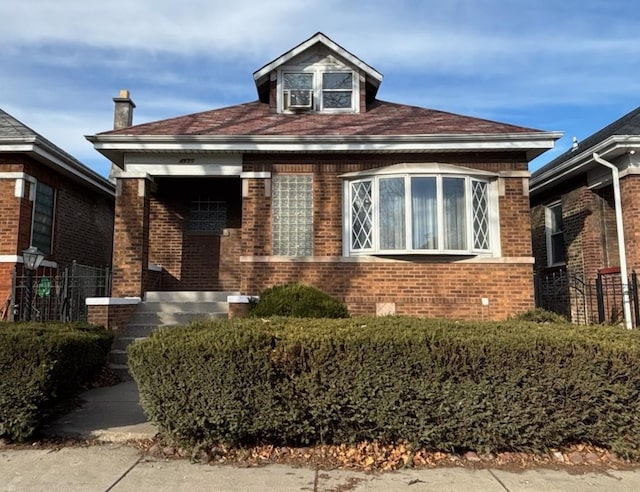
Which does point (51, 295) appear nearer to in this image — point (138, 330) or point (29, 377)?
point (138, 330)

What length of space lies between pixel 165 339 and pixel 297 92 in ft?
25.9

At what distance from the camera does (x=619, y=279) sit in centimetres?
991

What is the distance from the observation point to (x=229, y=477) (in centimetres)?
411

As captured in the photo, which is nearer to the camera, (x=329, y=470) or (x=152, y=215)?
(x=329, y=470)

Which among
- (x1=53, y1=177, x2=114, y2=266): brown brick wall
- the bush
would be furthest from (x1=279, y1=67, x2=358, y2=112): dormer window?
(x1=53, y1=177, x2=114, y2=266): brown brick wall

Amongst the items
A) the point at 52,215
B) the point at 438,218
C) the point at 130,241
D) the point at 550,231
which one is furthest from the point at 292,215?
the point at 550,231

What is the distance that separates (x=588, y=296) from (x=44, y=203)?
37.9ft

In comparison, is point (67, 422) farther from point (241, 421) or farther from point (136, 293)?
point (136, 293)

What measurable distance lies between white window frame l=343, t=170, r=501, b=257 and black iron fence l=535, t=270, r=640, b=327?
2.51 meters

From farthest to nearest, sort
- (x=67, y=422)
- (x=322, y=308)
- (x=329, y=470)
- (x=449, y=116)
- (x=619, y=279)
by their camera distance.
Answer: (x=449, y=116)
(x=619, y=279)
(x=322, y=308)
(x=67, y=422)
(x=329, y=470)

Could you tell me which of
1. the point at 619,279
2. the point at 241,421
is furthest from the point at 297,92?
the point at 241,421

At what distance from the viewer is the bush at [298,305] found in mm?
7691

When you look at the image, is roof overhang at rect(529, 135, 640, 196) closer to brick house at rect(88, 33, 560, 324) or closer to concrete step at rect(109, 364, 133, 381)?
brick house at rect(88, 33, 560, 324)

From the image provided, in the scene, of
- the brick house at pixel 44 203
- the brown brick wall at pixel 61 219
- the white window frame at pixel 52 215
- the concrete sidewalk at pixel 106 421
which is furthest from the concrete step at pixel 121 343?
the white window frame at pixel 52 215
